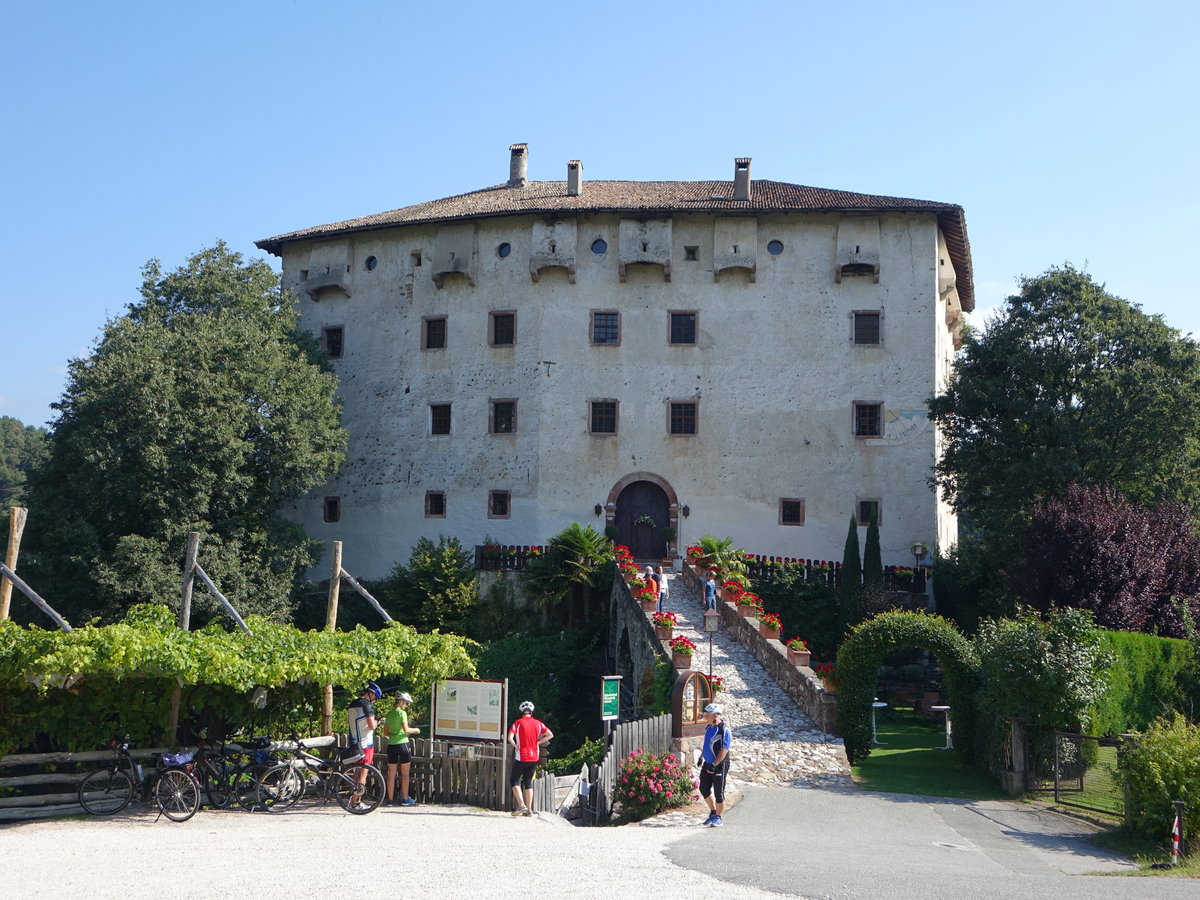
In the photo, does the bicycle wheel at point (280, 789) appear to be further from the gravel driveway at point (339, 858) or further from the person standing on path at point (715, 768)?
the person standing on path at point (715, 768)

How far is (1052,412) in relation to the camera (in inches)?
1201

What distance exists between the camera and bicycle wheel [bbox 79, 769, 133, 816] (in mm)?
14234

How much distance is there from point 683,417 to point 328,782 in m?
23.0

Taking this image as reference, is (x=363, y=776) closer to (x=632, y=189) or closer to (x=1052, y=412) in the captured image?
(x=1052, y=412)

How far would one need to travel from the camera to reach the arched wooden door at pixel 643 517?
120 feet

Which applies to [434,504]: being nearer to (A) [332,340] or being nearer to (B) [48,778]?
(A) [332,340]

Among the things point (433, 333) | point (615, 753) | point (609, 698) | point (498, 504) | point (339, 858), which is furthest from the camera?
point (433, 333)

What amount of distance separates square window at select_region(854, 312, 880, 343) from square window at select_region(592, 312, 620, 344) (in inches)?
281

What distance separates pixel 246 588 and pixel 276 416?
488cm

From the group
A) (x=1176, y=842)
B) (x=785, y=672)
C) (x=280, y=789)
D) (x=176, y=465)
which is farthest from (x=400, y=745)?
(x=176, y=465)

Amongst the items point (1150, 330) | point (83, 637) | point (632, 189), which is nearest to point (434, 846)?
point (83, 637)

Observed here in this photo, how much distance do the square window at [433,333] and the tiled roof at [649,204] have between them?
3093 millimetres

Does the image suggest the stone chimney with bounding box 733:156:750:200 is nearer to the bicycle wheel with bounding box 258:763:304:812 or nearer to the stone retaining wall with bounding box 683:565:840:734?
the stone retaining wall with bounding box 683:565:840:734

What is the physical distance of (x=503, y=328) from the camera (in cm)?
3781
